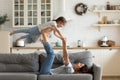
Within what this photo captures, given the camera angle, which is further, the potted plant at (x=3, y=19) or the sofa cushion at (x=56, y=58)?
the potted plant at (x=3, y=19)

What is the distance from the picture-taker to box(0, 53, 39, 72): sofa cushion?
5.50 metres

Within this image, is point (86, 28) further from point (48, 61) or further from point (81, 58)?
point (48, 61)

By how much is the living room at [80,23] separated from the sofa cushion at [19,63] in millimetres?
2134

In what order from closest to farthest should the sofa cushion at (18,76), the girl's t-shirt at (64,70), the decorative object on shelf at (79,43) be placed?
the sofa cushion at (18,76) → the girl's t-shirt at (64,70) → the decorative object on shelf at (79,43)

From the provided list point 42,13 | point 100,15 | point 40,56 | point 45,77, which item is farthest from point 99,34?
point 45,77

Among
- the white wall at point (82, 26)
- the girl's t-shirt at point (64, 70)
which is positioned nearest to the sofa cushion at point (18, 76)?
the girl's t-shirt at point (64, 70)

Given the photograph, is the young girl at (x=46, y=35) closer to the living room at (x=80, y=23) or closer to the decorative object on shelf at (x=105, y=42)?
the living room at (x=80, y=23)

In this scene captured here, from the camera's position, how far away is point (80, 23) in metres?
8.09

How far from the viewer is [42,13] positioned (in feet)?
25.7

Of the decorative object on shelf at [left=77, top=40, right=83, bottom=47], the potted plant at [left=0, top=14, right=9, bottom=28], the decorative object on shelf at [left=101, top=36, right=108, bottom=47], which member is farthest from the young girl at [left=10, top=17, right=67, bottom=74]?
the decorative object on shelf at [left=101, top=36, right=108, bottom=47]

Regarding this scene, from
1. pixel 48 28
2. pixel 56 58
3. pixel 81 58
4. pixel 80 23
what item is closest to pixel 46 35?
pixel 48 28

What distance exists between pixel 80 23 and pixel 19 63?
2.96 meters

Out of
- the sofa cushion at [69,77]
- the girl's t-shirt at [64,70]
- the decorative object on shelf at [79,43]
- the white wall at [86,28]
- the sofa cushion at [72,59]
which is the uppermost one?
the white wall at [86,28]

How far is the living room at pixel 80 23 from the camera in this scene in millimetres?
7684
